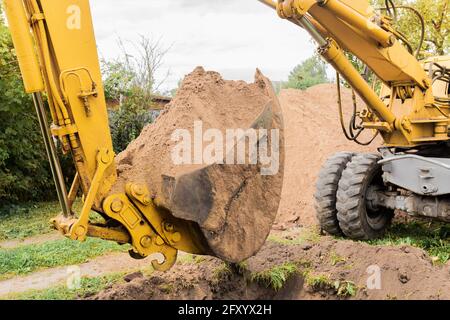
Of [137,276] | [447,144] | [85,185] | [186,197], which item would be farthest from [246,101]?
[447,144]

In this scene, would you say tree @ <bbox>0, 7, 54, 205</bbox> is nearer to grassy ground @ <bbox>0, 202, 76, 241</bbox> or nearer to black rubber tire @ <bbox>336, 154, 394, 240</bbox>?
grassy ground @ <bbox>0, 202, 76, 241</bbox>

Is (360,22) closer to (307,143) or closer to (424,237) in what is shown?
(424,237)

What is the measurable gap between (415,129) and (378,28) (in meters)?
1.40

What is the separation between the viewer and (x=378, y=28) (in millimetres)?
5867

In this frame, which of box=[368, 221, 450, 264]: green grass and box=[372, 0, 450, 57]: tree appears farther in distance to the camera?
box=[372, 0, 450, 57]: tree

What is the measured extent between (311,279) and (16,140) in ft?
25.3

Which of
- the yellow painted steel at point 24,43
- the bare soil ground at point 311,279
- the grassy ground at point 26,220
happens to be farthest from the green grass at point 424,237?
the grassy ground at point 26,220

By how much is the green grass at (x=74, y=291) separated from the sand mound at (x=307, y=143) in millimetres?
3588

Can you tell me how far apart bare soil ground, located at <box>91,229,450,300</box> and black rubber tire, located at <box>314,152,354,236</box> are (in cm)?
138

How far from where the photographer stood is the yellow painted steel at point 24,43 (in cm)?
357

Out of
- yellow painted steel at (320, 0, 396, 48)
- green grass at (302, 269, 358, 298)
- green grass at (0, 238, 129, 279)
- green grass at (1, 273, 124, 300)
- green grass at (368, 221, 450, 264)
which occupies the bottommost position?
green grass at (368, 221, 450, 264)

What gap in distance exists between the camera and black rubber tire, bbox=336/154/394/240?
6641 millimetres

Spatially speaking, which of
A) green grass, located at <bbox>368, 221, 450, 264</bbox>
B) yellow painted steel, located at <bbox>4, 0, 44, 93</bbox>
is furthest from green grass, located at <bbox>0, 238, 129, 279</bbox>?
yellow painted steel, located at <bbox>4, 0, 44, 93</bbox>

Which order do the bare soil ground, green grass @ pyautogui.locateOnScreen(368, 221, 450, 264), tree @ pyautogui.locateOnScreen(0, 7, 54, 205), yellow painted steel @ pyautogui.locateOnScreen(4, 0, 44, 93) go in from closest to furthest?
yellow painted steel @ pyautogui.locateOnScreen(4, 0, 44, 93)
the bare soil ground
green grass @ pyautogui.locateOnScreen(368, 221, 450, 264)
tree @ pyautogui.locateOnScreen(0, 7, 54, 205)
